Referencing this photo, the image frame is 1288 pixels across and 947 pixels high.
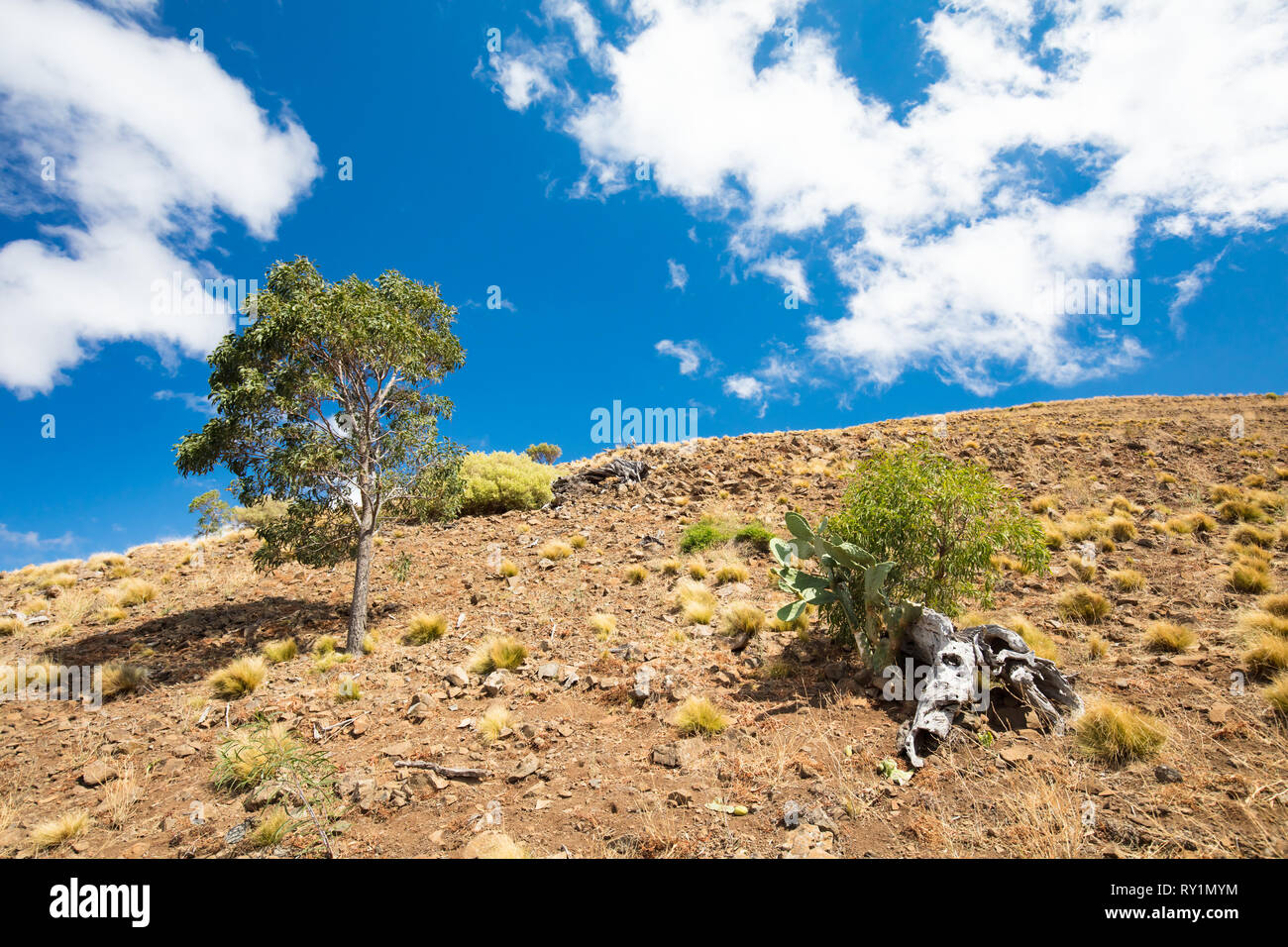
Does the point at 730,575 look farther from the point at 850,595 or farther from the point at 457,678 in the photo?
the point at 457,678

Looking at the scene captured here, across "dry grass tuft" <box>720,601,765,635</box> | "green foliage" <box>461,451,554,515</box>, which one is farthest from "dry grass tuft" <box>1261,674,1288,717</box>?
"green foliage" <box>461,451,554,515</box>

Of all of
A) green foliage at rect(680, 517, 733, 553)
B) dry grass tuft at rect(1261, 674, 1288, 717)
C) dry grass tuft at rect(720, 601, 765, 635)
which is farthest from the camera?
green foliage at rect(680, 517, 733, 553)

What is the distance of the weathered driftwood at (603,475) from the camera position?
20.4 metres

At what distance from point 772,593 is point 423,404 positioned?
8677mm

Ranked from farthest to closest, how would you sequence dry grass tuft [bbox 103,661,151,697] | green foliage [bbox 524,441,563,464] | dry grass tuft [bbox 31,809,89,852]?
1. green foliage [bbox 524,441,563,464]
2. dry grass tuft [bbox 103,661,151,697]
3. dry grass tuft [bbox 31,809,89,852]

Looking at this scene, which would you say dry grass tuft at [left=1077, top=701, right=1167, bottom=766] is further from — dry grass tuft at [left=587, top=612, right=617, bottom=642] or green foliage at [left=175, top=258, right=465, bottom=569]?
green foliage at [left=175, top=258, right=465, bottom=569]

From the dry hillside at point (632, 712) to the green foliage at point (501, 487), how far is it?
3517 mm

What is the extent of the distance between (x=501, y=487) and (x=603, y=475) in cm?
375

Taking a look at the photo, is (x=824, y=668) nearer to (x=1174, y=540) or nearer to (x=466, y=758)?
(x=466, y=758)


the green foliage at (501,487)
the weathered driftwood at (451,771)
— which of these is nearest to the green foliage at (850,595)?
the weathered driftwood at (451,771)

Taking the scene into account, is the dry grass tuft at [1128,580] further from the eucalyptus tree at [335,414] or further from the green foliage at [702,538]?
the eucalyptus tree at [335,414]

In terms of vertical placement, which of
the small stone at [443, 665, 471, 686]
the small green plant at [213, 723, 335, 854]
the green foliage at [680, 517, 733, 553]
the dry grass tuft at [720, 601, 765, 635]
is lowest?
the small green plant at [213, 723, 335, 854]

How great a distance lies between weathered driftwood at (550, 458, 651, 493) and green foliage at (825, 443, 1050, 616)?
12706mm

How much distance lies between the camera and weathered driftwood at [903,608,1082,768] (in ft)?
19.0
